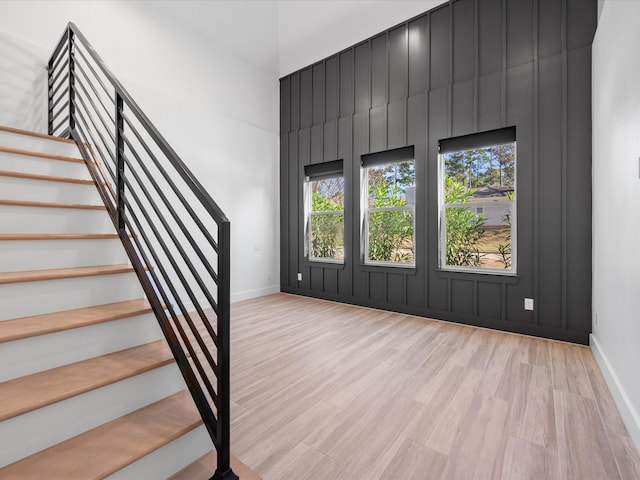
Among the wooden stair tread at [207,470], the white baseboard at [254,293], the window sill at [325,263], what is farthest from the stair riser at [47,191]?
the window sill at [325,263]

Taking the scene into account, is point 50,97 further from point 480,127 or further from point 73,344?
point 480,127

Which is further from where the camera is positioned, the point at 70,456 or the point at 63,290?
the point at 63,290

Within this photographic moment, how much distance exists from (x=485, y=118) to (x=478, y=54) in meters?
0.75

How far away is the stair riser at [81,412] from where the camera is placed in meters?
Result: 1.06

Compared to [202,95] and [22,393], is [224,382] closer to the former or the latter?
[22,393]

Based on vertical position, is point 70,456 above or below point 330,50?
below

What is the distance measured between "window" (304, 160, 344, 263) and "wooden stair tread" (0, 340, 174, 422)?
349cm

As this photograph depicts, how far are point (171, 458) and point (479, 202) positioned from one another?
3.65 metres

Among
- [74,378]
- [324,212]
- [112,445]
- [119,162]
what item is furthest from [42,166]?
[324,212]

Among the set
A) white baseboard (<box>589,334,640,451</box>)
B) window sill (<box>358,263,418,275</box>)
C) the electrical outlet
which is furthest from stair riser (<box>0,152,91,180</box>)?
the electrical outlet

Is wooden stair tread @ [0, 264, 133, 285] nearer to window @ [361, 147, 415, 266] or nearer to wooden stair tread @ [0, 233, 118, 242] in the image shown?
wooden stair tread @ [0, 233, 118, 242]

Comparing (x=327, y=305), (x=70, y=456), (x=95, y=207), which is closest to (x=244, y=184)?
(x=327, y=305)

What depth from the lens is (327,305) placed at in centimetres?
452

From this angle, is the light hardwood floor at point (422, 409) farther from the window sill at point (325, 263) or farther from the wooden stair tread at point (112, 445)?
the window sill at point (325, 263)
